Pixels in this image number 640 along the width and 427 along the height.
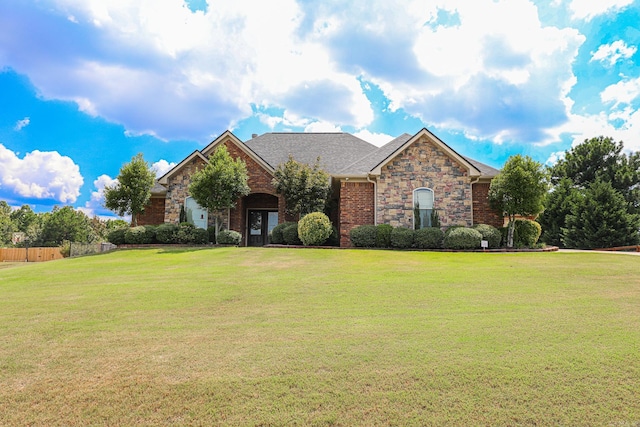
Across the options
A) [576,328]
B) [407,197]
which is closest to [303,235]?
[407,197]

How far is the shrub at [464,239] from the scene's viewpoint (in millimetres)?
16734

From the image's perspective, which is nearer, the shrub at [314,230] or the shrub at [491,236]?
the shrub at [491,236]

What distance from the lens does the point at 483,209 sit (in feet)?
64.1

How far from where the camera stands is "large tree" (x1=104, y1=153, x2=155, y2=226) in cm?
2180

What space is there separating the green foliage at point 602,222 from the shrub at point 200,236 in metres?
25.7

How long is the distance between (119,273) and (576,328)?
11.5 m

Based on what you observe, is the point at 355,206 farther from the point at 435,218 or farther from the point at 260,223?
the point at 260,223

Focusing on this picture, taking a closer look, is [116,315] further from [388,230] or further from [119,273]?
[388,230]

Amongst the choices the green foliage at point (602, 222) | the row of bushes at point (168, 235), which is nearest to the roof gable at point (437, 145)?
the row of bushes at point (168, 235)

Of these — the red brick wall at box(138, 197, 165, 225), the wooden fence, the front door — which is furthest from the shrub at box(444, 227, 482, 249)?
the wooden fence

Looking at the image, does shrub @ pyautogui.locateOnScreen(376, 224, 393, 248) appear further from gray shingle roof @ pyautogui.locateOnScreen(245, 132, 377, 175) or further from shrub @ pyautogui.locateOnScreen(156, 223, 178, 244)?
shrub @ pyautogui.locateOnScreen(156, 223, 178, 244)

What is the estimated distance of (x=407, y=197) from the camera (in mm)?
19172

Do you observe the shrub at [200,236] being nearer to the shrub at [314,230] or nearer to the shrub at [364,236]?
the shrub at [314,230]

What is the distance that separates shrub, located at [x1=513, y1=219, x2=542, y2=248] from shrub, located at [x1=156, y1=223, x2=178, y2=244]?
17885 millimetres
